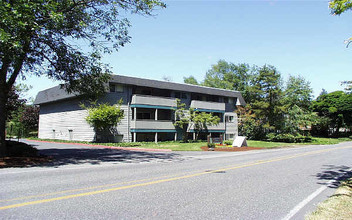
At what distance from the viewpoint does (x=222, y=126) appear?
125 ft

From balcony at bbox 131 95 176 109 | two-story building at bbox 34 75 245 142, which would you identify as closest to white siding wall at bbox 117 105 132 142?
two-story building at bbox 34 75 245 142

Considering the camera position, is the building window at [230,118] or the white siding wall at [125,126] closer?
the white siding wall at [125,126]

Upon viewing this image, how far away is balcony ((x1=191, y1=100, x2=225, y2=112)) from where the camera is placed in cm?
3488

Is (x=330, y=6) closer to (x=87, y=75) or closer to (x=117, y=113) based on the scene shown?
(x=87, y=75)

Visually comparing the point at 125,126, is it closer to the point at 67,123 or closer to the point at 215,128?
the point at 67,123

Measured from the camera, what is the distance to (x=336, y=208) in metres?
5.35

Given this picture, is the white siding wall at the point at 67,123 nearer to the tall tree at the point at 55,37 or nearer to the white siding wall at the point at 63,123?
the white siding wall at the point at 63,123

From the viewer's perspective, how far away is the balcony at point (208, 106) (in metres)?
34.9

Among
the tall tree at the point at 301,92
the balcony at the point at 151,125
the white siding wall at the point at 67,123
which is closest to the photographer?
the white siding wall at the point at 67,123

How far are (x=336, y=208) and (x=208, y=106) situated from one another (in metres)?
31.2

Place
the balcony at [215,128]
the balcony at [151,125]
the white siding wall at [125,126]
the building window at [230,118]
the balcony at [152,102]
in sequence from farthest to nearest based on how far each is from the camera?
the building window at [230,118] → the balcony at [215,128] → the balcony at [152,102] → the balcony at [151,125] → the white siding wall at [125,126]

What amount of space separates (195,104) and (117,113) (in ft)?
41.1

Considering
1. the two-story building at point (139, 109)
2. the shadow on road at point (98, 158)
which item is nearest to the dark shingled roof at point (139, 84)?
the two-story building at point (139, 109)

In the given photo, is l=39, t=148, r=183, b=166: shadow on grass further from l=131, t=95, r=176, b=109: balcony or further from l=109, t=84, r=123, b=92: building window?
l=131, t=95, r=176, b=109: balcony
